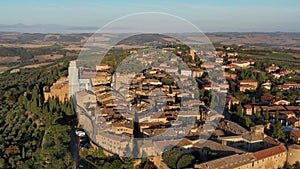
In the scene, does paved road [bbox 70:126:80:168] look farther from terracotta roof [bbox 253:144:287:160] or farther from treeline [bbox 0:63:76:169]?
terracotta roof [bbox 253:144:287:160]

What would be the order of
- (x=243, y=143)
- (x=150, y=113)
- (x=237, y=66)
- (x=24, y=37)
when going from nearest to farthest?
(x=243, y=143)
(x=150, y=113)
(x=237, y=66)
(x=24, y=37)

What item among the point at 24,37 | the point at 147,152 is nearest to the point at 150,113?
the point at 147,152

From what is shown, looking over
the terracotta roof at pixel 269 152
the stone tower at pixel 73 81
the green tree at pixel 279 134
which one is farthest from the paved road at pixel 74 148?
the green tree at pixel 279 134

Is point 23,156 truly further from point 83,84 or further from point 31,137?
point 83,84

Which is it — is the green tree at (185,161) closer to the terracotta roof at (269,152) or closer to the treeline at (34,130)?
the terracotta roof at (269,152)

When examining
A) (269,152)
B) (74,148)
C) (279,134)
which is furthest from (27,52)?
(269,152)

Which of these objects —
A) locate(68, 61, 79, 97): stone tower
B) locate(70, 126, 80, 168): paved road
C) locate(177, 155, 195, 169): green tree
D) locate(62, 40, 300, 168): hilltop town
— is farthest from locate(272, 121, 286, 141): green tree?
locate(68, 61, 79, 97): stone tower

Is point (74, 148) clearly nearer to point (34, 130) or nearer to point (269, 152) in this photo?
point (34, 130)
